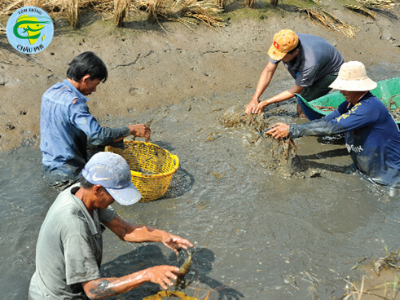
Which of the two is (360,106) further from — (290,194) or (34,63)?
(34,63)

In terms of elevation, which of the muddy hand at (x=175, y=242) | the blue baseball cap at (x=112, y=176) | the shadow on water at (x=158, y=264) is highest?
the blue baseball cap at (x=112, y=176)

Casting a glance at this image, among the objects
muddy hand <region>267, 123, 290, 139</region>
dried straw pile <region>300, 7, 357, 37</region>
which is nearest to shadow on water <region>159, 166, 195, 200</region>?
muddy hand <region>267, 123, 290, 139</region>

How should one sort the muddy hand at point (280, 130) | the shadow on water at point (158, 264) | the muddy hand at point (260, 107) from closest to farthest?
the shadow on water at point (158, 264), the muddy hand at point (280, 130), the muddy hand at point (260, 107)

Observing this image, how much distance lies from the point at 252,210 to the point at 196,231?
738 millimetres

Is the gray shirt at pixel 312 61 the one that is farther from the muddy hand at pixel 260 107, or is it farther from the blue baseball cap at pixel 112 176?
the blue baseball cap at pixel 112 176

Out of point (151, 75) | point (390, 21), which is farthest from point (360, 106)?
point (390, 21)

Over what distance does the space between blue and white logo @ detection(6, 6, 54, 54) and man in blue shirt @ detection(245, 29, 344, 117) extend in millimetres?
3700

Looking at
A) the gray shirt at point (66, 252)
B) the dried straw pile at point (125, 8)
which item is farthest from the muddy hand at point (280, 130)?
the dried straw pile at point (125, 8)

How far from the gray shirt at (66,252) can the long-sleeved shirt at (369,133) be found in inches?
110

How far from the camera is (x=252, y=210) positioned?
172 inches

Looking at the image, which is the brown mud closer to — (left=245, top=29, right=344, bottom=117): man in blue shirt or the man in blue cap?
(left=245, top=29, right=344, bottom=117): man in blue shirt

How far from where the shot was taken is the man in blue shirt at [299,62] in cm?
543

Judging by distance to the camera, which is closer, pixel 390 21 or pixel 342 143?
pixel 342 143

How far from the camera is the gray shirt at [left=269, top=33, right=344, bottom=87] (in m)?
5.58
